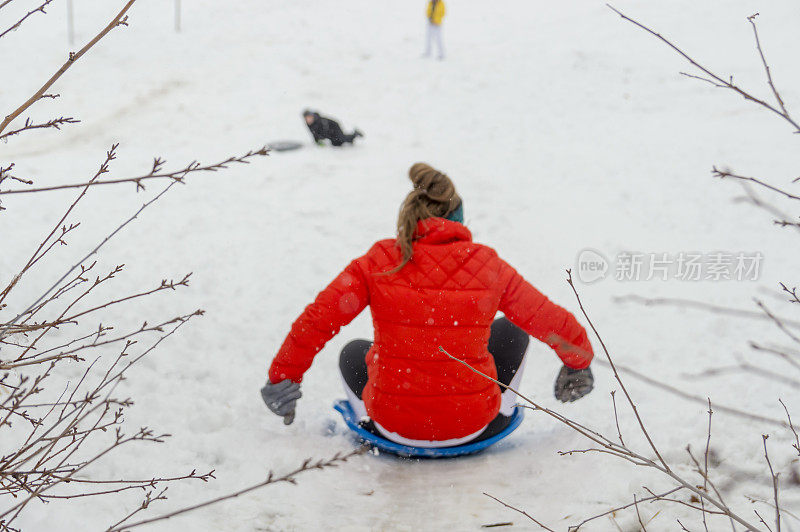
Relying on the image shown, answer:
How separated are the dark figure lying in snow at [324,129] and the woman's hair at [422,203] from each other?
5.44 m

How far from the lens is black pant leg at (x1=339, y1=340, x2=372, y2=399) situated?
334cm

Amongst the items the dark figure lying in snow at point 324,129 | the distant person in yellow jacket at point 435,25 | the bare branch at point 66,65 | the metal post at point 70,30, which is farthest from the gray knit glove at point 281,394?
the metal post at point 70,30

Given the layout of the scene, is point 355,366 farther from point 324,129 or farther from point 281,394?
point 324,129

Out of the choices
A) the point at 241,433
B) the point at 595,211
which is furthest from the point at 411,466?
the point at 595,211

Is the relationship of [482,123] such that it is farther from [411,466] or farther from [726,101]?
[411,466]

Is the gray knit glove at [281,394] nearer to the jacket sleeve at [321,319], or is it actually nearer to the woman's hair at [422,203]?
the jacket sleeve at [321,319]

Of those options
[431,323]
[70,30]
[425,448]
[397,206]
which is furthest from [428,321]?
[70,30]

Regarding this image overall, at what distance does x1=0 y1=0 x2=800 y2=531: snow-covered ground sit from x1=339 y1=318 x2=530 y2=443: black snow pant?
0.34m

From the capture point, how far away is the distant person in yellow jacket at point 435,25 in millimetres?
11984

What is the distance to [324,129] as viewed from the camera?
825 centimetres

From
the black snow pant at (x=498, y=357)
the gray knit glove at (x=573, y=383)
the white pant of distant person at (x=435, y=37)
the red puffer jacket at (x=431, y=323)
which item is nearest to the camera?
the red puffer jacket at (x=431, y=323)

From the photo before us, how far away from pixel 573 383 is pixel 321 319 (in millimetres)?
1362

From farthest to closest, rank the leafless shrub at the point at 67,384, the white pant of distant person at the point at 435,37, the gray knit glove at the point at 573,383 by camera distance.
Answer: the white pant of distant person at the point at 435,37, the gray knit glove at the point at 573,383, the leafless shrub at the point at 67,384

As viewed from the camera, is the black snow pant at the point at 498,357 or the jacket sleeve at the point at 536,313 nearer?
the jacket sleeve at the point at 536,313
